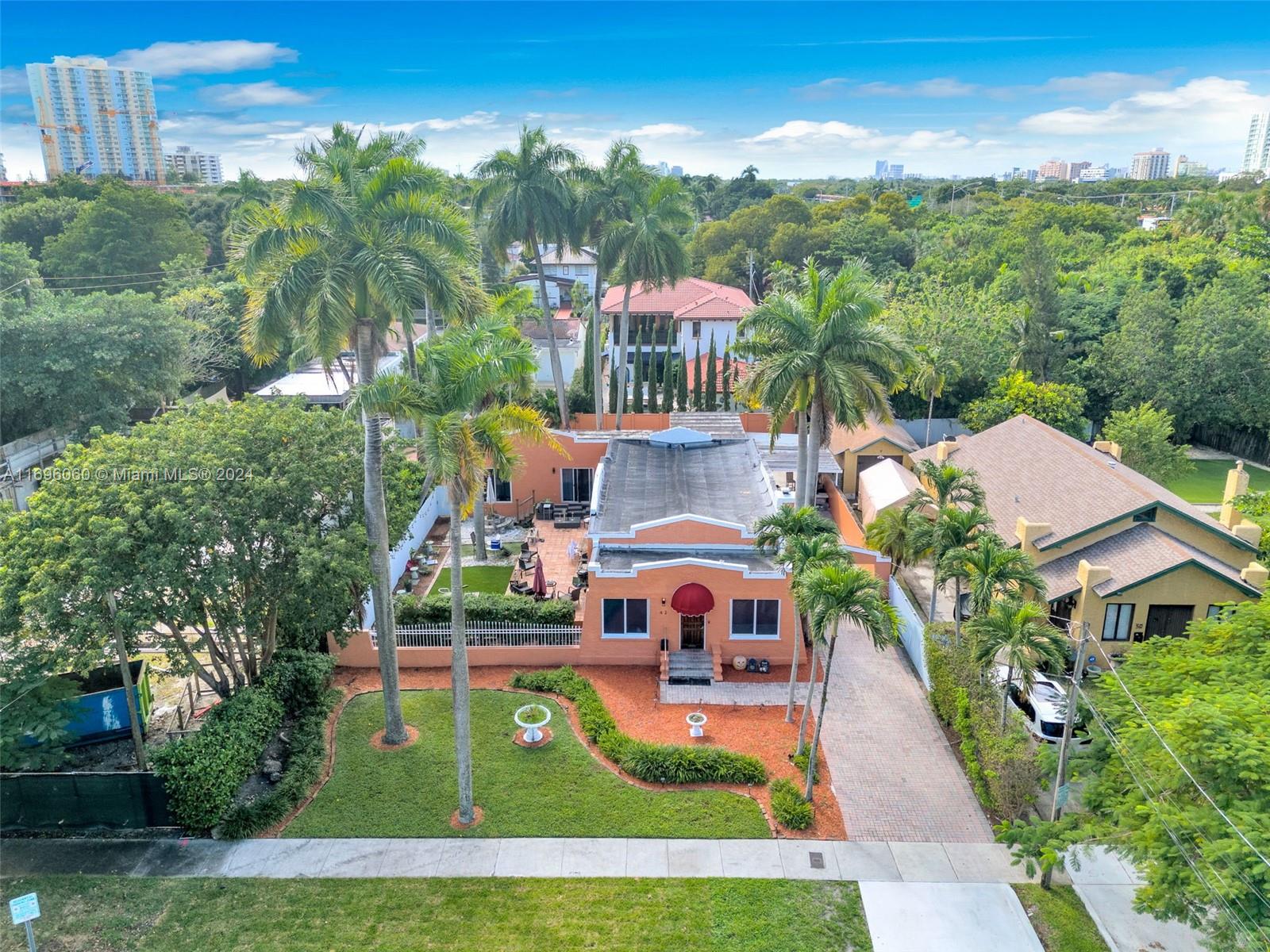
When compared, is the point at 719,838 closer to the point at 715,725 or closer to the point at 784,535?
the point at 715,725

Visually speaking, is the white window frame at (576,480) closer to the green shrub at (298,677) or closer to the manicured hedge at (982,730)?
the green shrub at (298,677)

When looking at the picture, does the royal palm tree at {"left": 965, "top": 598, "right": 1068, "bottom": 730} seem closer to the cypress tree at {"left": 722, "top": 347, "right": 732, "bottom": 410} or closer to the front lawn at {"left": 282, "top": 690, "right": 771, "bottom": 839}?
the front lawn at {"left": 282, "top": 690, "right": 771, "bottom": 839}

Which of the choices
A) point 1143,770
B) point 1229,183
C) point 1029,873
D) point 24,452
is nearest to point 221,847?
point 1029,873

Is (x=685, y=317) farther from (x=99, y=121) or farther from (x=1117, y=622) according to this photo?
(x=99, y=121)

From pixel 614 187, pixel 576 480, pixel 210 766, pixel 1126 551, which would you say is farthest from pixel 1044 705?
pixel 614 187

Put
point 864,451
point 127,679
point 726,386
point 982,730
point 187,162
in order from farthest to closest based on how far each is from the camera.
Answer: point 187,162, point 726,386, point 864,451, point 982,730, point 127,679

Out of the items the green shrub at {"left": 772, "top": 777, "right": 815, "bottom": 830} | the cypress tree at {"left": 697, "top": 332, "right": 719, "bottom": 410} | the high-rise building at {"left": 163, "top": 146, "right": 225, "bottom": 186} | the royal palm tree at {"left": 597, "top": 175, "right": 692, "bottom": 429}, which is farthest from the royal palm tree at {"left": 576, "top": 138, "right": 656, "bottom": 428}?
the high-rise building at {"left": 163, "top": 146, "right": 225, "bottom": 186}

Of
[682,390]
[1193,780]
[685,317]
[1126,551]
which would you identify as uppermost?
[685,317]
